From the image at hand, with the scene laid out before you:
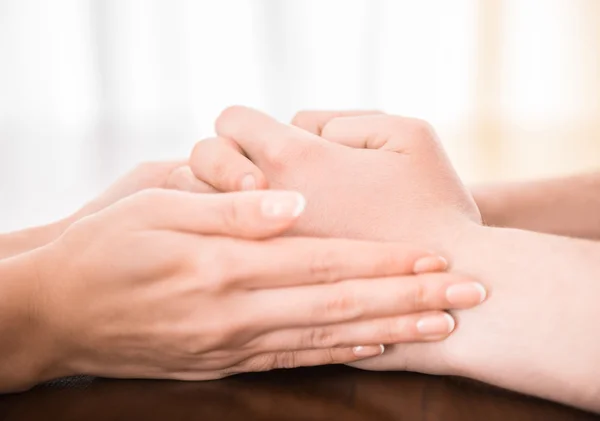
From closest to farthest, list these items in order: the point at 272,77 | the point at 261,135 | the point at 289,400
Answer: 1. the point at 289,400
2. the point at 261,135
3. the point at 272,77

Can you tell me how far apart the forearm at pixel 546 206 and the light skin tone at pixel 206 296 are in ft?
1.42

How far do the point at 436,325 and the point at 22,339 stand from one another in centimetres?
41

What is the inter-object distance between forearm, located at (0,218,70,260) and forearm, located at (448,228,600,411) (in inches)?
24.2

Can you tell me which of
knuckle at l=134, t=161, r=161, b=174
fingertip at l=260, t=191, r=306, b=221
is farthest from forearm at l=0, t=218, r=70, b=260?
fingertip at l=260, t=191, r=306, b=221

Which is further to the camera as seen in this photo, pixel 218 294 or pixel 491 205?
pixel 491 205

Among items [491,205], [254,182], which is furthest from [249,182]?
[491,205]

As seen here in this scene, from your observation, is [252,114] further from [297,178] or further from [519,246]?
[519,246]

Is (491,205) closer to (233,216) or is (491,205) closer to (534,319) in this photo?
(534,319)

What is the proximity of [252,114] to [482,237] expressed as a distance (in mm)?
359

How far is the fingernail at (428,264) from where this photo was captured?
0.69 meters

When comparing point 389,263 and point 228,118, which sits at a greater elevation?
point 228,118

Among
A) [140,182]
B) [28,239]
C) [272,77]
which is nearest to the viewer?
[28,239]

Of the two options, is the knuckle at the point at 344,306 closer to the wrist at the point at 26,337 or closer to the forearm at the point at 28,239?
the wrist at the point at 26,337

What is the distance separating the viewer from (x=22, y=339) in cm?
66
